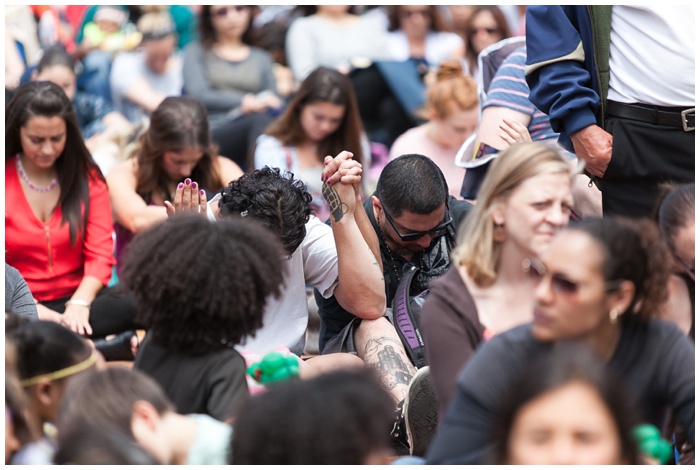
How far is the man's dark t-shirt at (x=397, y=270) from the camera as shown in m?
3.92

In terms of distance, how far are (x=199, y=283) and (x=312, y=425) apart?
0.74m

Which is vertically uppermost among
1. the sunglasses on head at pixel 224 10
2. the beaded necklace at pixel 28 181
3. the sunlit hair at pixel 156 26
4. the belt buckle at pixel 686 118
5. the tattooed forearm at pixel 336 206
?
the belt buckle at pixel 686 118

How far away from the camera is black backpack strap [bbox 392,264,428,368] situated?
3.72m

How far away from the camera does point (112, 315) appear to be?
4285 millimetres

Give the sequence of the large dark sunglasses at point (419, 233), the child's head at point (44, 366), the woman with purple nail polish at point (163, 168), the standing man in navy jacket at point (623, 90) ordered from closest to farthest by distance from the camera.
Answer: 1. the child's head at point (44, 366)
2. the standing man in navy jacket at point (623, 90)
3. the large dark sunglasses at point (419, 233)
4. the woman with purple nail polish at point (163, 168)

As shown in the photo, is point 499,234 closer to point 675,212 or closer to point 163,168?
point 675,212

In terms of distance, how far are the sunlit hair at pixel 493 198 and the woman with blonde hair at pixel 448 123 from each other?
8.67 ft

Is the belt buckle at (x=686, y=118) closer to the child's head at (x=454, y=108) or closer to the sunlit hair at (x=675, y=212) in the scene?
the sunlit hair at (x=675, y=212)

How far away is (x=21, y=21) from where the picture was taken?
7543mm

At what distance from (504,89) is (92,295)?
1931 millimetres

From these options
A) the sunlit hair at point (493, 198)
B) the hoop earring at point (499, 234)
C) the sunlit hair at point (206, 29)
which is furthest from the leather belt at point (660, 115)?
the sunlit hair at point (206, 29)

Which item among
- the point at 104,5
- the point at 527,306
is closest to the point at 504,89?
the point at 527,306

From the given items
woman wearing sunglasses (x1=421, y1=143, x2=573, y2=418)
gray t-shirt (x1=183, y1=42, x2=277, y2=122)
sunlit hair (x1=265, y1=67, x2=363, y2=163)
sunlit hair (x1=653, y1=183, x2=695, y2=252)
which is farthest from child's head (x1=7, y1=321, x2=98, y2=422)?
gray t-shirt (x1=183, y1=42, x2=277, y2=122)

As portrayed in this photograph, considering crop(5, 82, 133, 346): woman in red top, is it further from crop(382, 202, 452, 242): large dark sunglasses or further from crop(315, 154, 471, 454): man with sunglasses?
crop(382, 202, 452, 242): large dark sunglasses
